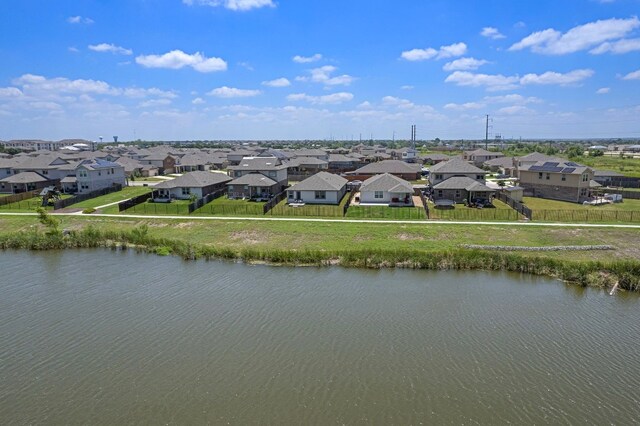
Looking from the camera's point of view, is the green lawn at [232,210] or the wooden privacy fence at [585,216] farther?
the green lawn at [232,210]

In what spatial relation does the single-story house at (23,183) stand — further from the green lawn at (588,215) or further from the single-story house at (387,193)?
the green lawn at (588,215)

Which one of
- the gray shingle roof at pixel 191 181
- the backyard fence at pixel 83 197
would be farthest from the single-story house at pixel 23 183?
the gray shingle roof at pixel 191 181

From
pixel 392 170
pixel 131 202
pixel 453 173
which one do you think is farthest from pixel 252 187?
pixel 392 170

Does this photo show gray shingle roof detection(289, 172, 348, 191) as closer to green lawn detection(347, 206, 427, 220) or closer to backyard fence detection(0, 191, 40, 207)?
green lawn detection(347, 206, 427, 220)

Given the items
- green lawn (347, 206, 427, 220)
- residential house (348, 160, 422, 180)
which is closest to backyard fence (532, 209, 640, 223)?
green lawn (347, 206, 427, 220)

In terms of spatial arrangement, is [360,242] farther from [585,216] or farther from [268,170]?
[268,170]

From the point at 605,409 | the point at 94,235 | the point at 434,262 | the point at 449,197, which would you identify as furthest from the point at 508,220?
the point at 94,235

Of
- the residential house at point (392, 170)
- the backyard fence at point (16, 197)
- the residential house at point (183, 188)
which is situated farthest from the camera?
the residential house at point (392, 170)
